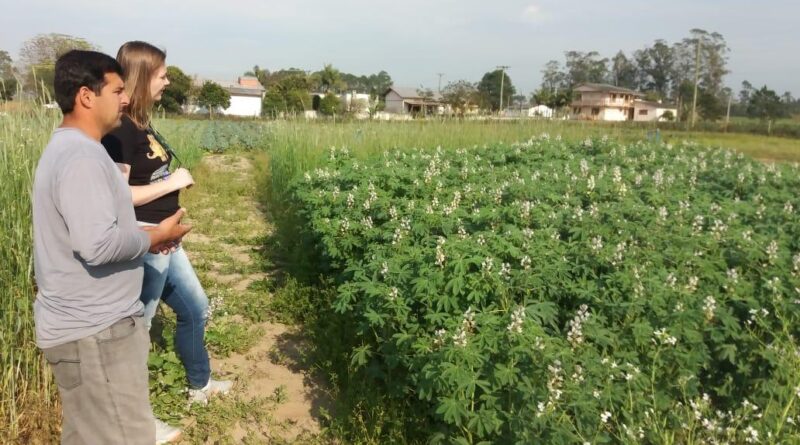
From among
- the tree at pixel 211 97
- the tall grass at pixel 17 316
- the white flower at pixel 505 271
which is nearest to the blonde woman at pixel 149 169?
the tall grass at pixel 17 316

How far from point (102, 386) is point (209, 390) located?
1.52 meters

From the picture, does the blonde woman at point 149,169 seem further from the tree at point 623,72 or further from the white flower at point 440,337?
the tree at point 623,72

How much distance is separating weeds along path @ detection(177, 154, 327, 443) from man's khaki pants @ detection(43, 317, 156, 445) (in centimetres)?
105

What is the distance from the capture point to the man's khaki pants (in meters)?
1.96

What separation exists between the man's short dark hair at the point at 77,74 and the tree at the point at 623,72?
93.6 m

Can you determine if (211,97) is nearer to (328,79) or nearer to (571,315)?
(328,79)

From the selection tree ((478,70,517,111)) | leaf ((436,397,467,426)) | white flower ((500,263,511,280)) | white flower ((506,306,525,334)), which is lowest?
leaf ((436,397,467,426))

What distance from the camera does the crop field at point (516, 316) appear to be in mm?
2232

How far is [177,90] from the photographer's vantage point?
149 ft

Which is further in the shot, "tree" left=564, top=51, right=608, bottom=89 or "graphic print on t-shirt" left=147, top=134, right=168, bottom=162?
"tree" left=564, top=51, right=608, bottom=89

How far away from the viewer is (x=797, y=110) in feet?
199

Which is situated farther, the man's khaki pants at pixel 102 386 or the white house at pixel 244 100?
the white house at pixel 244 100

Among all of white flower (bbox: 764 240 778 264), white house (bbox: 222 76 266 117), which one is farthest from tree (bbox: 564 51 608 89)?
white flower (bbox: 764 240 778 264)

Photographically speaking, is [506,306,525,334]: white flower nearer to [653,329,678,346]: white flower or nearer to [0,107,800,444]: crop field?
[0,107,800,444]: crop field
